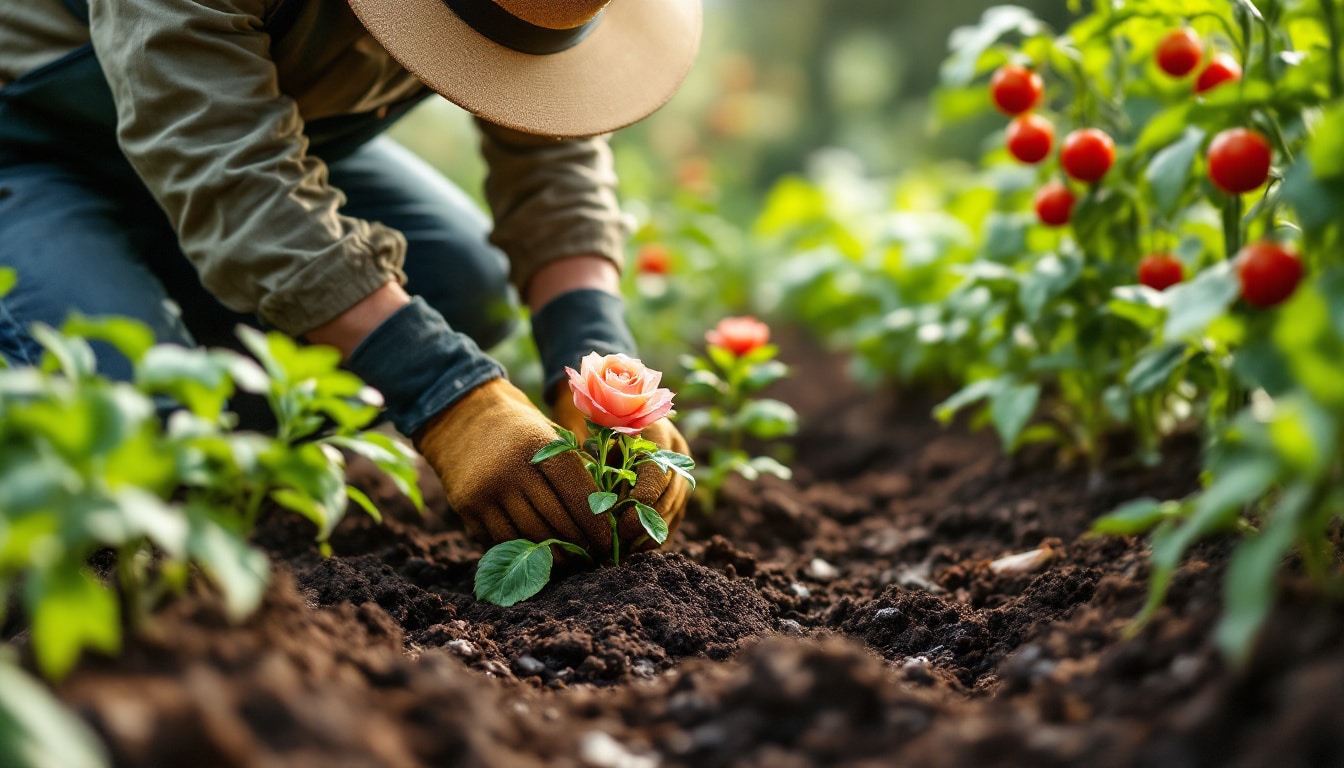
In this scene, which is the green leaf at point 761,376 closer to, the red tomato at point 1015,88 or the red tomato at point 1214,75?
the red tomato at point 1015,88

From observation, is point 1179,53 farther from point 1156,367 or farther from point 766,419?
point 766,419

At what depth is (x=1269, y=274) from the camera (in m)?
1.37

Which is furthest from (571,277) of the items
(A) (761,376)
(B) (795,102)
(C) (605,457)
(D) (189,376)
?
(B) (795,102)

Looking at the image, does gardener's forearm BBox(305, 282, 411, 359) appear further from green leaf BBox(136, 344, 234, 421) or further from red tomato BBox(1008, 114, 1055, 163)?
red tomato BBox(1008, 114, 1055, 163)

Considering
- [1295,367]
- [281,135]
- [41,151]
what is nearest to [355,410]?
[281,135]

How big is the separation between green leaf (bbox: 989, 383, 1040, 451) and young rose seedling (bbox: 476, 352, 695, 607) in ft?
2.97

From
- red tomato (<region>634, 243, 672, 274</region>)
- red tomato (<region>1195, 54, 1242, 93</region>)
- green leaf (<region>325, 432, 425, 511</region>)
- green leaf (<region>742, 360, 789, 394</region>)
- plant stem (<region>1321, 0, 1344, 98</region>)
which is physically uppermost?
plant stem (<region>1321, 0, 1344, 98</region>)

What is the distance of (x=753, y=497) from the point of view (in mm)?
2758

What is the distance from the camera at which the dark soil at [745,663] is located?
111 centimetres

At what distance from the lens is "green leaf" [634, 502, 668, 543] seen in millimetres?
1901

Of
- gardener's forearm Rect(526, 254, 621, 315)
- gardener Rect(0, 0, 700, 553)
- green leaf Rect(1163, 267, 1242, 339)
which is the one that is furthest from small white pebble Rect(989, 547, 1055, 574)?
gardener's forearm Rect(526, 254, 621, 315)

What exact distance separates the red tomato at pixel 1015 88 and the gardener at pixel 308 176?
71 cm

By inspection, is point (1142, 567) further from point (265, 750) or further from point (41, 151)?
point (41, 151)

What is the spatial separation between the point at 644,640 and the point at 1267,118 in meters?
1.27
